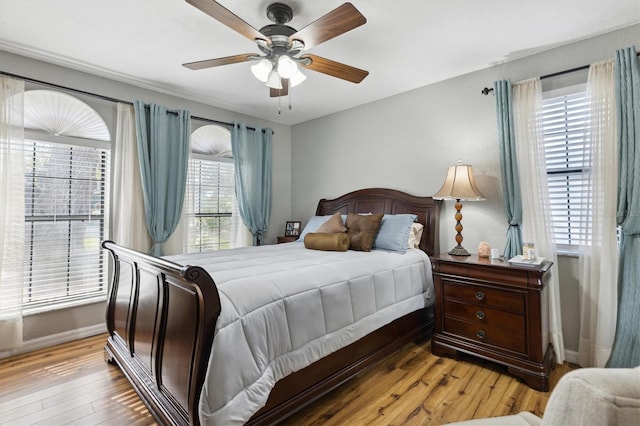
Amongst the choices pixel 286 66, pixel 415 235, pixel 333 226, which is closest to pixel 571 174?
pixel 415 235

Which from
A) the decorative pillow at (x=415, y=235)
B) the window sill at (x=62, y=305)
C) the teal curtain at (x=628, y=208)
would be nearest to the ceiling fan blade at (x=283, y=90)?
the decorative pillow at (x=415, y=235)

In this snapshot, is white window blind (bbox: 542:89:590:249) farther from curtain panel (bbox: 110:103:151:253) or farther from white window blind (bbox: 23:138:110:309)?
white window blind (bbox: 23:138:110:309)

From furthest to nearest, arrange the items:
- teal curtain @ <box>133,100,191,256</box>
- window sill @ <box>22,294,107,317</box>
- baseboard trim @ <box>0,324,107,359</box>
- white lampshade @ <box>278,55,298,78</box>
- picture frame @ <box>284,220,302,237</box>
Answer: picture frame @ <box>284,220,302,237</box> → teal curtain @ <box>133,100,191,256</box> → window sill @ <box>22,294,107,317</box> → baseboard trim @ <box>0,324,107,359</box> → white lampshade @ <box>278,55,298,78</box>

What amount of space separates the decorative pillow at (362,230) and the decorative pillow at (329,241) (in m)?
0.09

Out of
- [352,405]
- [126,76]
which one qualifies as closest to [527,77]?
[352,405]

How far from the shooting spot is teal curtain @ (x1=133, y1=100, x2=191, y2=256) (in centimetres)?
325

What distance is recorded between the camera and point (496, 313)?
2293mm

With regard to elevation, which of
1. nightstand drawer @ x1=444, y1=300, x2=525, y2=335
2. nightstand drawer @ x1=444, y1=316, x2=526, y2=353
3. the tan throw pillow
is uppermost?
the tan throw pillow

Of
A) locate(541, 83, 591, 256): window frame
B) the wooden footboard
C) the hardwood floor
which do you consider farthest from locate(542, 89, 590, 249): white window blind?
the wooden footboard

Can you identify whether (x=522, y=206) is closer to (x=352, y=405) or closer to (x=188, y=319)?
(x=352, y=405)

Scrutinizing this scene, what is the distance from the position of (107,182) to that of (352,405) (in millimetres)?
3129

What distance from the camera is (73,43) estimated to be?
2.55 m

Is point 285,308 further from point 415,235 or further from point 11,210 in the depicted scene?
point 11,210

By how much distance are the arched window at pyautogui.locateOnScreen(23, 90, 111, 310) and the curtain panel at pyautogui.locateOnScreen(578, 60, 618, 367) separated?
14.3ft
